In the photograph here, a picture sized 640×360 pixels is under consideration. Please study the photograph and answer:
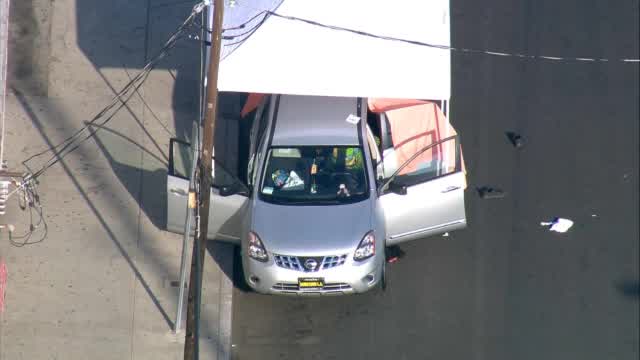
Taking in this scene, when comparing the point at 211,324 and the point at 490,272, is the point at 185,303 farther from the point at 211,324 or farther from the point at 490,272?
the point at 490,272

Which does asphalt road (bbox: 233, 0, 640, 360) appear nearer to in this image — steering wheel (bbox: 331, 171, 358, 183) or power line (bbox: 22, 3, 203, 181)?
steering wheel (bbox: 331, 171, 358, 183)

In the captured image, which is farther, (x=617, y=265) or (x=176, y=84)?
(x=176, y=84)

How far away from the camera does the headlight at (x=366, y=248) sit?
11312 millimetres

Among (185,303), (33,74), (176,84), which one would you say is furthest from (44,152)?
(185,303)

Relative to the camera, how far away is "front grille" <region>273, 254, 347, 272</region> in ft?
36.8

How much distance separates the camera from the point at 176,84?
544 inches

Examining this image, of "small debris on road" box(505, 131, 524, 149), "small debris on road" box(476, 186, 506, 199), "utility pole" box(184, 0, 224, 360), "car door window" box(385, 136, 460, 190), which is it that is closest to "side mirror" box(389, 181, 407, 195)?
"car door window" box(385, 136, 460, 190)

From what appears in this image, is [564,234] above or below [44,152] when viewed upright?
below

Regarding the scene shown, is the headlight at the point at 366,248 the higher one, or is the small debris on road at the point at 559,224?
the headlight at the point at 366,248

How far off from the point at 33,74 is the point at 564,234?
8923mm

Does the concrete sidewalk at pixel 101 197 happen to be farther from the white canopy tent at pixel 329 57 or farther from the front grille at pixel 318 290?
the white canopy tent at pixel 329 57

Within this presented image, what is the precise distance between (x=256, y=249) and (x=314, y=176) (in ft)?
4.32

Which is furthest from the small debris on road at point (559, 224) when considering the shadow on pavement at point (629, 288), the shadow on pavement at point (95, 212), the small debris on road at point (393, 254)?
the shadow on pavement at point (95, 212)

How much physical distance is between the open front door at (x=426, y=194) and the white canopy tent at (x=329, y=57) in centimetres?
98
